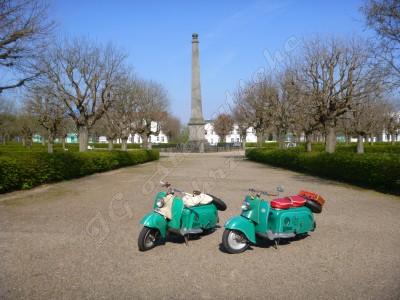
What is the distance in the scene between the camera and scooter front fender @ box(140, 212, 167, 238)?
4871 mm

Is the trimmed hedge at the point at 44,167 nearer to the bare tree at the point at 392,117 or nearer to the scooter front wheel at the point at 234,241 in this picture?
the scooter front wheel at the point at 234,241

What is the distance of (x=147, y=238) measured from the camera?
500 centimetres

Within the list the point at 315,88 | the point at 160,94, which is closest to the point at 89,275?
the point at 315,88

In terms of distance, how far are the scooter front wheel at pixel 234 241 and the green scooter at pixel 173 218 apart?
0.63 metres

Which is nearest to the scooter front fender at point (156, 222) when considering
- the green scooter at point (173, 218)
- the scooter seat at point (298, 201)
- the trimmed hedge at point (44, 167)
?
the green scooter at point (173, 218)

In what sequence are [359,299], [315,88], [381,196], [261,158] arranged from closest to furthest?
[359,299]
[381,196]
[315,88]
[261,158]

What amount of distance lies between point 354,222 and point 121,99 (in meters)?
25.2

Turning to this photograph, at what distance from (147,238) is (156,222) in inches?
11.8

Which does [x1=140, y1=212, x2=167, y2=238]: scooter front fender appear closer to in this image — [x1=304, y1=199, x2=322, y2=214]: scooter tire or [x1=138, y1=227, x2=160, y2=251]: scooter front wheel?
[x1=138, y1=227, x2=160, y2=251]: scooter front wheel

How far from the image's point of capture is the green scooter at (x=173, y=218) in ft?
16.2

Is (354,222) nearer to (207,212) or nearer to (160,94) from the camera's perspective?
(207,212)

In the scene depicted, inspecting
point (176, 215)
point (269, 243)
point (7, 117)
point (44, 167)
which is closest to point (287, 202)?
point (269, 243)

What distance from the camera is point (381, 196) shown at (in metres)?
9.92

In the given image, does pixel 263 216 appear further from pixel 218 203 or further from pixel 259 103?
pixel 259 103
